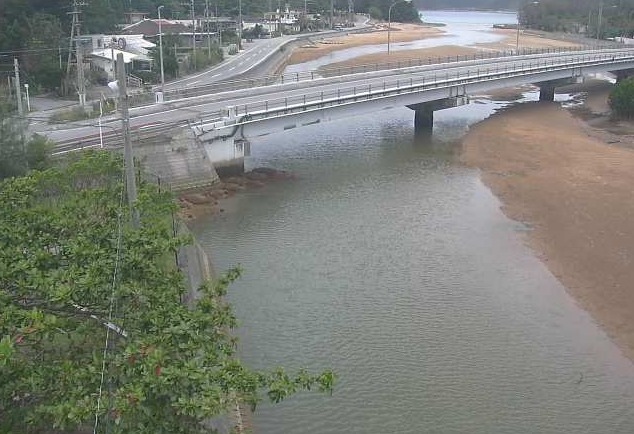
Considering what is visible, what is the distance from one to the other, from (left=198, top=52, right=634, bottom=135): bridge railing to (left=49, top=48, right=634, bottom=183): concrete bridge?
0.05m

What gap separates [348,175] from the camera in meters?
37.1

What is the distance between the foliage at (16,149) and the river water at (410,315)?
22.7ft

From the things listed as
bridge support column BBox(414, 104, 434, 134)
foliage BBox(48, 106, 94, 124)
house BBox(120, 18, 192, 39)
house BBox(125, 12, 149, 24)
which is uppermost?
house BBox(125, 12, 149, 24)

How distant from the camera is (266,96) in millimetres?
42438

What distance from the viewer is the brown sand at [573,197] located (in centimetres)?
2262

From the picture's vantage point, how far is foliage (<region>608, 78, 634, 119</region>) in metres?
52.3

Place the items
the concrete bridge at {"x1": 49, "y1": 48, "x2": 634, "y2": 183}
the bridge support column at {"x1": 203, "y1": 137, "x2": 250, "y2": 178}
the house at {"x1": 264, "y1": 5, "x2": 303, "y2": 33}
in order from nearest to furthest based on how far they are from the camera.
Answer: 1. the concrete bridge at {"x1": 49, "y1": 48, "x2": 634, "y2": 183}
2. the bridge support column at {"x1": 203, "y1": 137, "x2": 250, "y2": 178}
3. the house at {"x1": 264, "y1": 5, "x2": 303, "y2": 33}

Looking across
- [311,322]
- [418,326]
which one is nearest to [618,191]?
[418,326]

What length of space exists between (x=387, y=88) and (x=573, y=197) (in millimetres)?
15364

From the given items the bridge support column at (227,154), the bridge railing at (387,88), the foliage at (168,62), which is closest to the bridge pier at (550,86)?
the bridge railing at (387,88)

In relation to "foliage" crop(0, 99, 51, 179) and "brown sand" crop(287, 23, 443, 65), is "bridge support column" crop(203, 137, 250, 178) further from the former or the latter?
"brown sand" crop(287, 23, 443, 65)

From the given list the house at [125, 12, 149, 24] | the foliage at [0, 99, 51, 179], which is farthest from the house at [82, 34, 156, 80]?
the house at [125, 12, 149, 24]

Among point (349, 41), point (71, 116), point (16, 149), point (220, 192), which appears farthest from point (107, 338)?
point (349, 41)

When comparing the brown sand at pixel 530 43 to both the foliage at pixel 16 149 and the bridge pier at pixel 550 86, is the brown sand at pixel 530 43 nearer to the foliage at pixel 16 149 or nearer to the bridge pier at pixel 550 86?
the bridge pier at pixel 550 86
